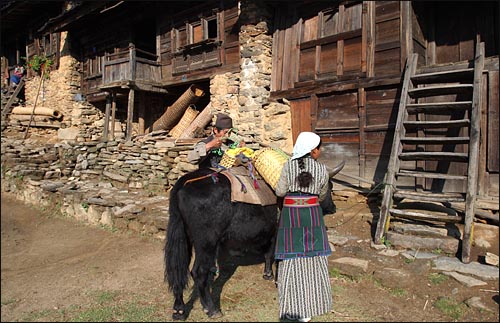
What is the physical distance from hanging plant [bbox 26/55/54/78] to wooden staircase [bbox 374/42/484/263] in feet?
56.5

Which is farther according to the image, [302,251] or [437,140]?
[437,140]

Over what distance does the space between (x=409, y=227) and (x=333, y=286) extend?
167 centimetres

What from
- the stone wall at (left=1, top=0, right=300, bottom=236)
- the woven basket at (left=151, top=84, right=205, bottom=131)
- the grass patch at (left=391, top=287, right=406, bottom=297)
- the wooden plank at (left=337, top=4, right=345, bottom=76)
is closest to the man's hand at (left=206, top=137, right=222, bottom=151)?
the grass patch at (left=391, top=287, right=406, bottom=297)

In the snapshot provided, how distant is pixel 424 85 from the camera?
6016mm

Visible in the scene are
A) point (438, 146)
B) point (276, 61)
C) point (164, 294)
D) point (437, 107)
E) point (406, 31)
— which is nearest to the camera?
point (164, 294)

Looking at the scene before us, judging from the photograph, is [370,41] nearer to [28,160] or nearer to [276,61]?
[276,61]

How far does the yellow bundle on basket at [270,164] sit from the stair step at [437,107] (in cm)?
282

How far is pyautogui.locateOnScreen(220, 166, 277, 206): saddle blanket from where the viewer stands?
3502 mm

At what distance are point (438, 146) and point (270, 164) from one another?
3.92 metres

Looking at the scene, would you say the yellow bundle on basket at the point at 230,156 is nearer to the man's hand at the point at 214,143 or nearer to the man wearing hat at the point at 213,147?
the man wearing hat at the point at 213,147

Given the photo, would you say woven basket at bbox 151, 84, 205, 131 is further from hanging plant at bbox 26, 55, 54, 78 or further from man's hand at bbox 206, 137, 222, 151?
hanging plant at bbox 26, 55, 54, 78

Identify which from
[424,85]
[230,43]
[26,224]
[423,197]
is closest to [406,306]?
[423,197]

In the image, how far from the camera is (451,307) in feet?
10.5

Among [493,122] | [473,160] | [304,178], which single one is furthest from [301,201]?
[493,122]
